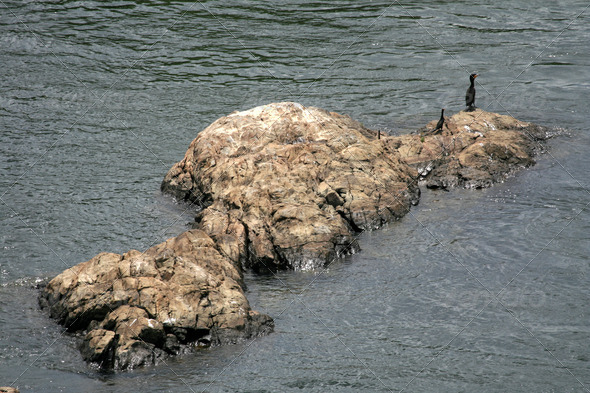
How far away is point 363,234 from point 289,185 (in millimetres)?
1766

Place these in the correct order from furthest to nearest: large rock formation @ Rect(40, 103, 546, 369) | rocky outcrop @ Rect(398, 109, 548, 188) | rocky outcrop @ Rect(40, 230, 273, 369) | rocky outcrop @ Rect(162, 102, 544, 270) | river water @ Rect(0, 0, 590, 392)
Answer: rocky outcrop @ Rect(398, 109, 548, 188) → rocky outcrop @ Rect(162, 102, 544, 270) → large rock formation @ Rect(40, 103, 546, 369) → river water @ Rect(0, 0, 590, 392) → rocky outcrop @ Rect(40, 230, 273, 369)

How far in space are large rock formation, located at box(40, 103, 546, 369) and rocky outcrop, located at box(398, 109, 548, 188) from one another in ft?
0.10

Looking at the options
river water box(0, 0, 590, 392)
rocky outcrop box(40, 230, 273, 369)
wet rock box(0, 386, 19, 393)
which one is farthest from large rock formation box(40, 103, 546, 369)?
wet rock box(0, 386, 19, 393)

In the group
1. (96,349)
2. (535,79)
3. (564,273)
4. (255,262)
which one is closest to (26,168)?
(255,262)

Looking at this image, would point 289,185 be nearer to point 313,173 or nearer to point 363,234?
point 313,173

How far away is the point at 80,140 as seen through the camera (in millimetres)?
19359

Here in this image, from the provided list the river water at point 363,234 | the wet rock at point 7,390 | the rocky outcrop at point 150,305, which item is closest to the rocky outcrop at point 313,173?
the river water at point 363,234

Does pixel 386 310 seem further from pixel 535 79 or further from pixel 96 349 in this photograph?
pixel 535 79

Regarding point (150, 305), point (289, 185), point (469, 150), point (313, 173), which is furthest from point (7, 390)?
point (469, 150)

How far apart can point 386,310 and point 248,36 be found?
16.3 metres

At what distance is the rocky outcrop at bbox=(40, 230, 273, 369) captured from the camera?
10016 mm

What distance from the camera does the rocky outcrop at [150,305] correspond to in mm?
10016

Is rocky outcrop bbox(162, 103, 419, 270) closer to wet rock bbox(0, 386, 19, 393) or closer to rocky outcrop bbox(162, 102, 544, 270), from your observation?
rocky outcrop bbox(162, 102, 544, 270)

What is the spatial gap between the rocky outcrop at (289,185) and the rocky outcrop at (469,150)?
2.33 ft
